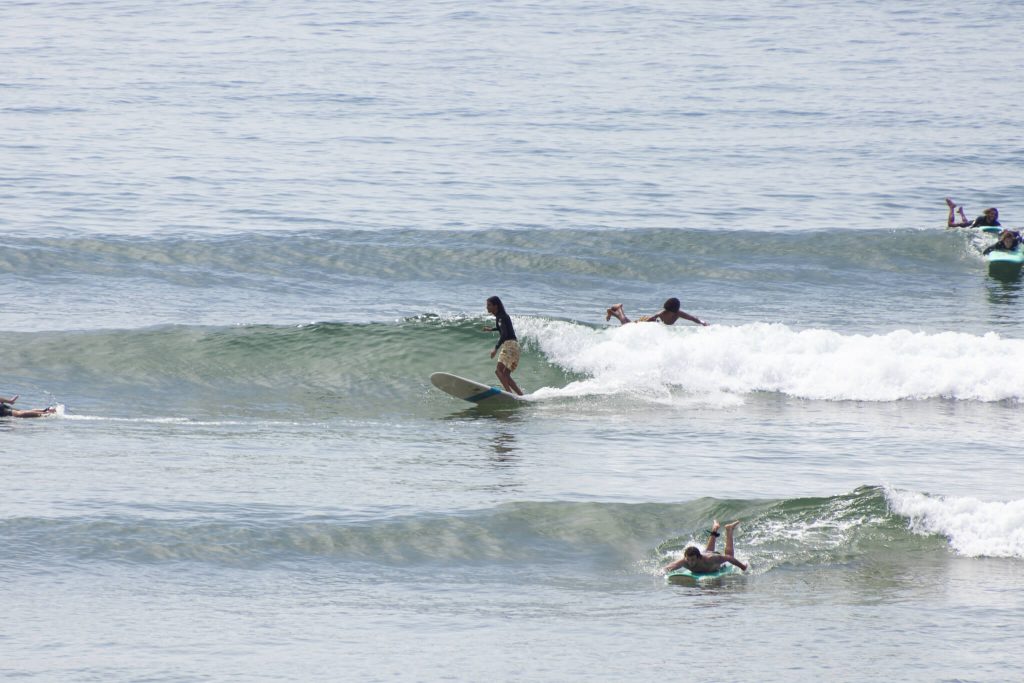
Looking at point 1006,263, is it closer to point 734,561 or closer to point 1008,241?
point 1008,241

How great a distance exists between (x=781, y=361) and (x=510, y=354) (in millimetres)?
4842

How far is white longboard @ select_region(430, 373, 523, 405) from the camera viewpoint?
20.2m

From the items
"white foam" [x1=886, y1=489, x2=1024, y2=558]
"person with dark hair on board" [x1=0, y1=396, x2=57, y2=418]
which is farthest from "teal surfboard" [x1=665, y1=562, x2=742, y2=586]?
"person with dark hair on board" [x1=0, y1=396, x2=57, y2=418]

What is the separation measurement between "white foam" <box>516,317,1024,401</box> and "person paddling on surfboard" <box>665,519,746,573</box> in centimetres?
815

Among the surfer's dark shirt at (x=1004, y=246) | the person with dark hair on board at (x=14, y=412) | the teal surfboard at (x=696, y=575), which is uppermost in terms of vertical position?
the surfer's dark shirt at (x=1004, y=246)

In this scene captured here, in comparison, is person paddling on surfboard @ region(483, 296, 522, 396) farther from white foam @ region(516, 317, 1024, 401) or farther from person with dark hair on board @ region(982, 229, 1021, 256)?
person with dark hair on board @ region(982, 229, 1021, 256)

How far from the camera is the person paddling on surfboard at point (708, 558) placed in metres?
12.6

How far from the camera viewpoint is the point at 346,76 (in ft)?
190

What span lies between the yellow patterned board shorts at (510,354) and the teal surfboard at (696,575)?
7.96 meters

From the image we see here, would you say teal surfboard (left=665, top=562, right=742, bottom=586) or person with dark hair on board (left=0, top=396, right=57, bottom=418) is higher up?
teal surfboard (left=665, top=562, right=742, bottom=586)

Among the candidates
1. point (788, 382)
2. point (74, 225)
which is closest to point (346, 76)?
point (74, 225)

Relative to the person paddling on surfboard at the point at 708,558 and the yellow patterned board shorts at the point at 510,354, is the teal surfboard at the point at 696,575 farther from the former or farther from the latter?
the yellow patterned board shorts at the point at 510,354

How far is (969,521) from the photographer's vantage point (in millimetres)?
13695

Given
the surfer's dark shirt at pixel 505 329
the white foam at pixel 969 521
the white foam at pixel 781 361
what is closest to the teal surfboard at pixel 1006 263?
the white foam at pixel 781 361
